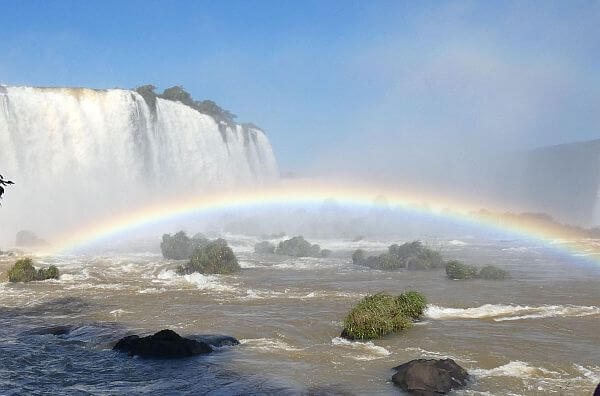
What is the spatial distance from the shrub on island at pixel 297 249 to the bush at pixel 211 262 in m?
9.45

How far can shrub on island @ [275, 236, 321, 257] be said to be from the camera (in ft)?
118

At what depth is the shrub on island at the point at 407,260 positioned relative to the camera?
28844mm

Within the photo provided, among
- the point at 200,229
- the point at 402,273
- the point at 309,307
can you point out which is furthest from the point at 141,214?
the point at 309,307

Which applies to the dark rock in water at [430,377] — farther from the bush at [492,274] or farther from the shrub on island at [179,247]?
the shrub on island at [179,247]

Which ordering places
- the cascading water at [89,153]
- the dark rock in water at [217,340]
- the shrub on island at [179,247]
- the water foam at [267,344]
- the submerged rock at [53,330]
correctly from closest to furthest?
the water foam at [267,344] → the dark rock in water at [217,340] → the submerged rock at [53,330] → the shrub on island at [179,247] → the cascading water at [89,153]

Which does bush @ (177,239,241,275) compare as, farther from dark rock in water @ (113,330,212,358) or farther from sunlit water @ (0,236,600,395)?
dark rock in water @ (113,330,212,358)

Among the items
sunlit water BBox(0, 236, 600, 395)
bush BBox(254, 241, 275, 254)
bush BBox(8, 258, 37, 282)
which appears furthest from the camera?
bush BBox(254, 241, 275, 254)

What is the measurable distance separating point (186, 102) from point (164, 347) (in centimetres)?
7043

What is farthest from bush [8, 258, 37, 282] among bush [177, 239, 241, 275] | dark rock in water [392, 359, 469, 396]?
dark rock in water [392, 359, 469, 396]

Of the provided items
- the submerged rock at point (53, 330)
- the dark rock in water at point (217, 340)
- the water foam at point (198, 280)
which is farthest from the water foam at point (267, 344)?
the water foam at point (198, 280)

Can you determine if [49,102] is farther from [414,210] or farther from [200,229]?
[414,210]

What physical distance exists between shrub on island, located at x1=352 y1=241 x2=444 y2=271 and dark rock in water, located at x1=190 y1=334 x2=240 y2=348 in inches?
670

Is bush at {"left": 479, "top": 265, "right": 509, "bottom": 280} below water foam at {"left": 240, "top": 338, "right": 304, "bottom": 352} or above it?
above

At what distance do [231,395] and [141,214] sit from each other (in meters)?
45.5
